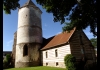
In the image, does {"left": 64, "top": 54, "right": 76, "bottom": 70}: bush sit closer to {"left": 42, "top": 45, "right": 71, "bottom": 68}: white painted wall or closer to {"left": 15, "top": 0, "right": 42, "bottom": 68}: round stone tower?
{"left": 42, "top": 45, "right": 71, "bottom": 68}: white painted wall

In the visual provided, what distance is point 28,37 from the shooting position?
30.2 meters

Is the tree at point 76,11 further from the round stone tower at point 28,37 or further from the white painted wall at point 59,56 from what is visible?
the round stone tower at point 28,37

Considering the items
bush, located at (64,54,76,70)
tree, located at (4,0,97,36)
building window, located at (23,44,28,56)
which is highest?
tree, located at (4,0,97,36)

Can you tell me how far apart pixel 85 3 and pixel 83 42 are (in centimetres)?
1295

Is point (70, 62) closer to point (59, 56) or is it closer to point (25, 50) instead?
point (59, 56)

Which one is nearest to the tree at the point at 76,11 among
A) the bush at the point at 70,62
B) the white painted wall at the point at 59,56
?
the bush at the point at 70,62

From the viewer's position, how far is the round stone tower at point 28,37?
29.0 m

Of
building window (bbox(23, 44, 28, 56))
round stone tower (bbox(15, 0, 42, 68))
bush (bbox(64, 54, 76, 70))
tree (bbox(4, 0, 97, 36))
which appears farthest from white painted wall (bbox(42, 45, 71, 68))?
tree (bbox(4, 0, 97, 36))

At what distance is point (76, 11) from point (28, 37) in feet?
65.5

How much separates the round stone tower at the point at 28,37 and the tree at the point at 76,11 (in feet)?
58.9

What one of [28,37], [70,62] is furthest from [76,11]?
[28,37]

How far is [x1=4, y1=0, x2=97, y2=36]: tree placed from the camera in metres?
11.1

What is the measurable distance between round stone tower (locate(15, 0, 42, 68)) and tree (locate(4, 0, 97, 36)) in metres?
18.0

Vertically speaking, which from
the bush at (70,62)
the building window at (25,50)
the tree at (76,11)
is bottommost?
the bush at (70,62)
